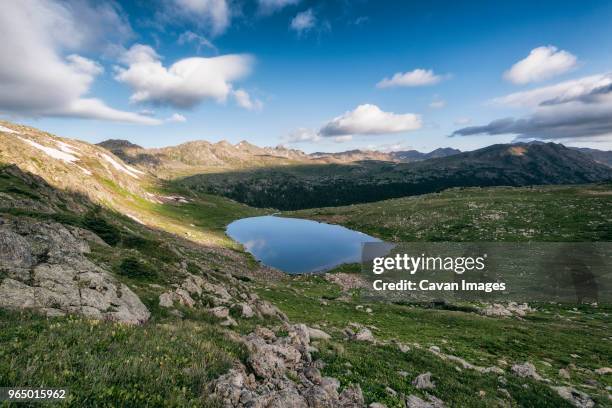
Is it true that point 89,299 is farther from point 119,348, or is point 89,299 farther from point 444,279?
point 444,279

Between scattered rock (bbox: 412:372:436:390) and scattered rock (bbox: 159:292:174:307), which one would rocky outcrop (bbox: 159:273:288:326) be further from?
scattered rock (bbox: 412:372:436:390)

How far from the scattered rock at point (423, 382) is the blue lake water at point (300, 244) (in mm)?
51644

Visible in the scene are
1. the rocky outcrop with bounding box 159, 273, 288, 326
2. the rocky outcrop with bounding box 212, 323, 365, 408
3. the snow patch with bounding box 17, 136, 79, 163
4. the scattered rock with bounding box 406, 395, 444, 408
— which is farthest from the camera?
the snow patch with bounding box 17, 136, 79, 163

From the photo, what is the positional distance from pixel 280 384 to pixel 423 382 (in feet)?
27.2

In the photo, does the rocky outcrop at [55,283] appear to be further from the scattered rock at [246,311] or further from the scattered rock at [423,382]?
the scattered rock at [423,382]

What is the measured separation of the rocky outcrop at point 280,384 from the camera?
945cm

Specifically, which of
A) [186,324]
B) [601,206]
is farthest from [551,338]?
[601,206]

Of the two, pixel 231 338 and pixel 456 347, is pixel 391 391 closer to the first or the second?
pixel 231 338

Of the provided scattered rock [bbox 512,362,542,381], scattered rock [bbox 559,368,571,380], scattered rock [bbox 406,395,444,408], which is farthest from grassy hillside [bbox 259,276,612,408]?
scattered rock [bbox 512,362,542,381]

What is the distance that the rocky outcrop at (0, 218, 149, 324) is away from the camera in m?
13.6

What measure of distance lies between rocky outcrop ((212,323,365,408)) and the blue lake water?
175 feet

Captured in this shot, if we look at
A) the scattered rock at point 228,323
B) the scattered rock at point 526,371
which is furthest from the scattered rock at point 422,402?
the scattered rock at point 228,323

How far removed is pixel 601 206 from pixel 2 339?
12408 centimetres

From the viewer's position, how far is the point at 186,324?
51.4 feet
